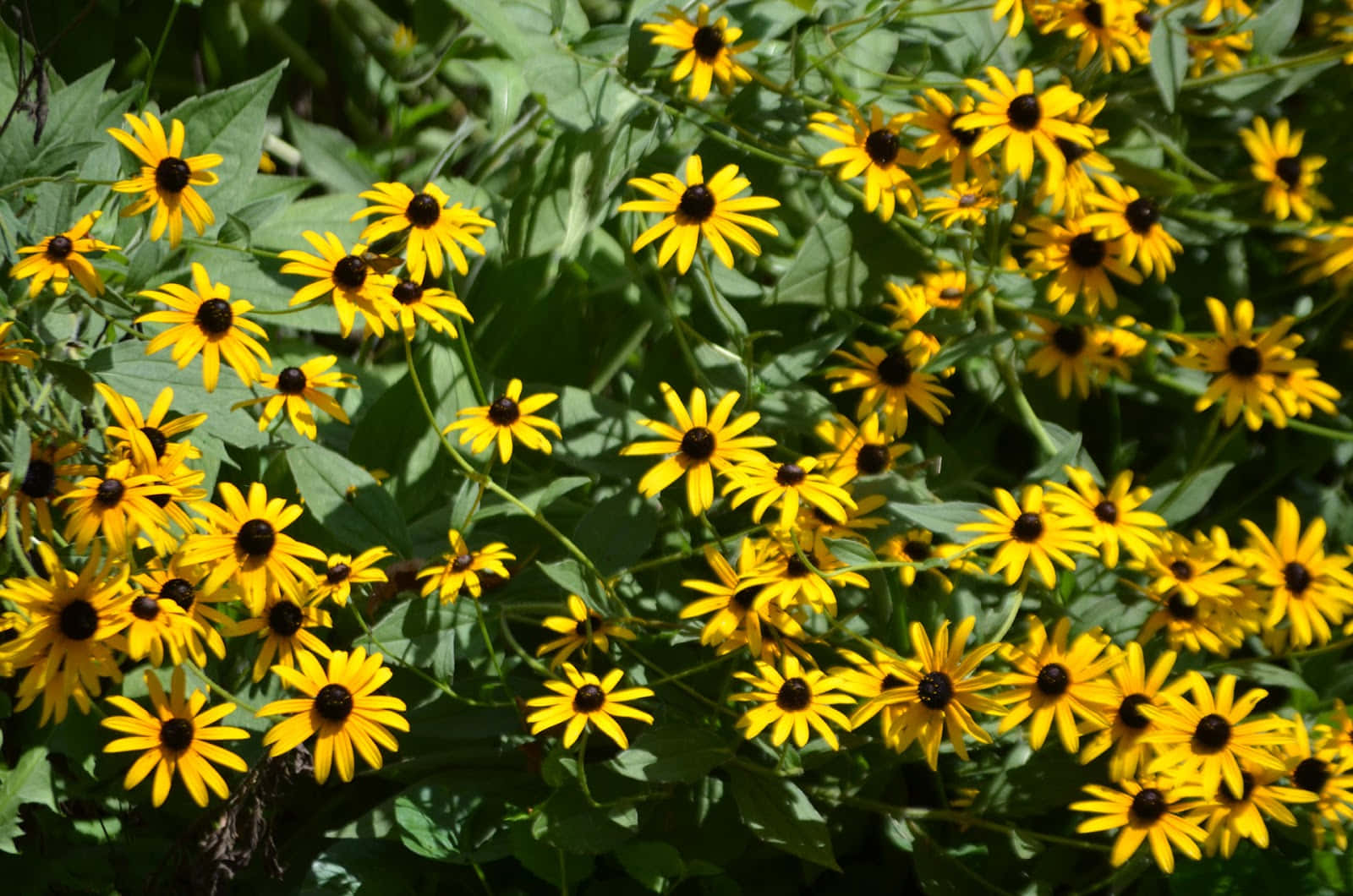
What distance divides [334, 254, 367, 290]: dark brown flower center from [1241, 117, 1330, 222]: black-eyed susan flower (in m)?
1.10

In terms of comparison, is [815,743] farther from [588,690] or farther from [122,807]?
[122,807]

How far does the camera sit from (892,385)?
50.6 inches

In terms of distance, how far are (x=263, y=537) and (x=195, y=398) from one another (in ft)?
0.77

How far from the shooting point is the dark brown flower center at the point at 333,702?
3.38ft

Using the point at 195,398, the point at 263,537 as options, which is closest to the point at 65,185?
the point at 195,398

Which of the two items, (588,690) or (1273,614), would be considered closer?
(588,690)

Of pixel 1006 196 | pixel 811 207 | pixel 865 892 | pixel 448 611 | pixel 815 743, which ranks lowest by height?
pixel 865 892

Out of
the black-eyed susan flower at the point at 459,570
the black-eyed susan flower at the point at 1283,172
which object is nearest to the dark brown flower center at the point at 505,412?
the black-eyed susan flower at the point at 459,570

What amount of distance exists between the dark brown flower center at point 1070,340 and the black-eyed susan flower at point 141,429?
2.95 ft

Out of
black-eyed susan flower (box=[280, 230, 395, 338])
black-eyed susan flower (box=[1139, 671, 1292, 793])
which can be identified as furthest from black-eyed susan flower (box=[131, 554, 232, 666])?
black-eyed susan flower (box=[1139, 671, 1292, 793])

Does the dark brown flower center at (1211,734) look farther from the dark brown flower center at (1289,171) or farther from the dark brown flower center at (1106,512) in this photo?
the dark brown flower center at (1289,171)

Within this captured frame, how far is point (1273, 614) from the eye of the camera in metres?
1.24

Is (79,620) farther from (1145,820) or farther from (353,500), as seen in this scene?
(1145,820)

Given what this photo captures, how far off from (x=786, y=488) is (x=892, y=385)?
25cm
